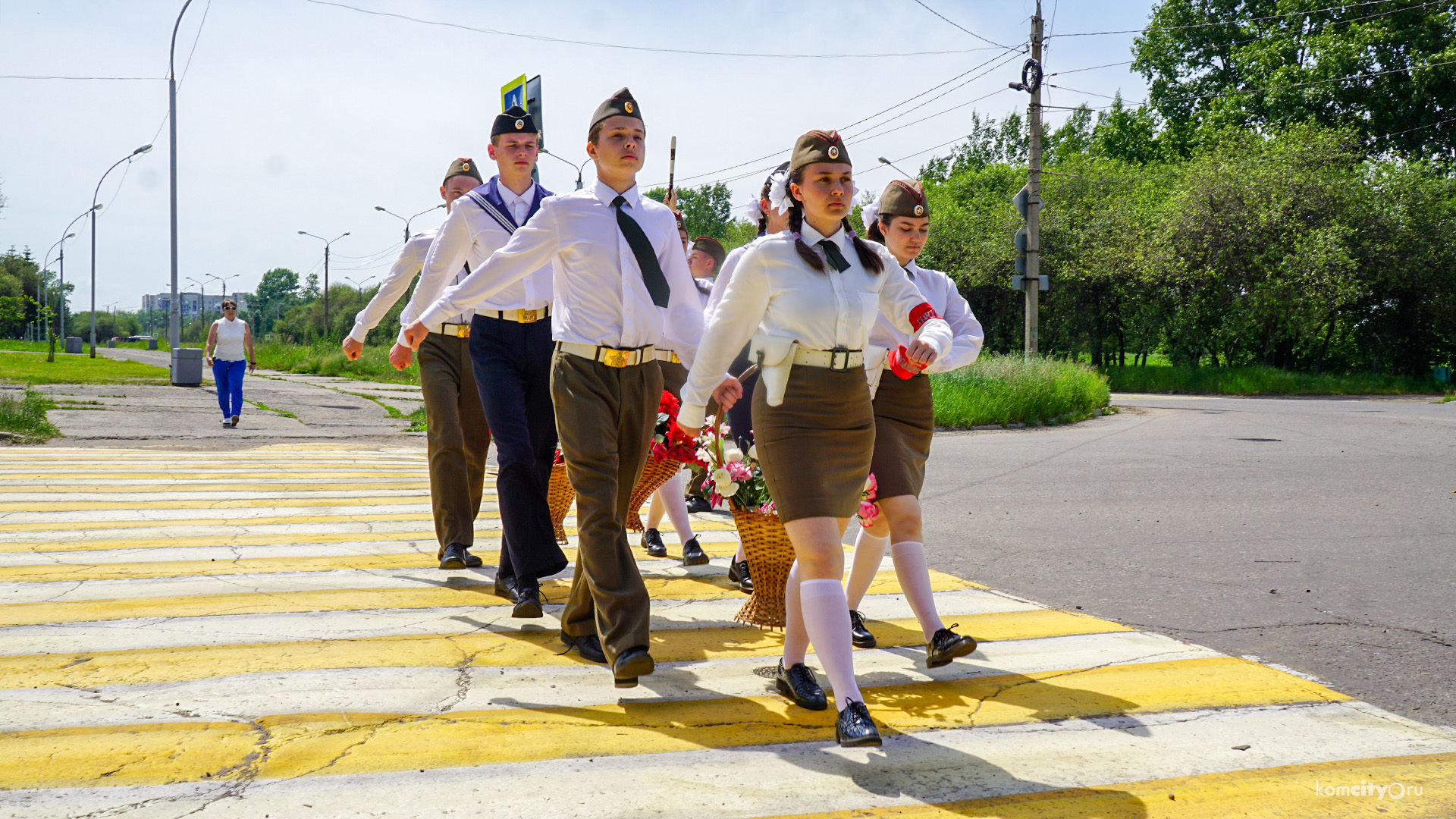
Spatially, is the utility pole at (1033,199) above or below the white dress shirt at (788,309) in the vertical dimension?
above

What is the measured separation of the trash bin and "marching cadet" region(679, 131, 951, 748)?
2623cm

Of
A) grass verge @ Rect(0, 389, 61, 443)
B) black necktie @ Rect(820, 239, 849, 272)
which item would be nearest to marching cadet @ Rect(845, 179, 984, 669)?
black necktie @ Rect(820, 239, 849, 272)

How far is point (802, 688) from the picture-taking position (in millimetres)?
3643

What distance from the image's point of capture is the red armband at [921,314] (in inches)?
147

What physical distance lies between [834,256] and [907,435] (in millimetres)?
1086

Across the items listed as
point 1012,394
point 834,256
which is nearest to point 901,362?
point 834,256

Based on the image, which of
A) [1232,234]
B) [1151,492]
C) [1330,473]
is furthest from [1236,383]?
[1151,492]

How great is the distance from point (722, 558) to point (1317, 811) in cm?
380

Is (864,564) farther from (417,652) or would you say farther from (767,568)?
(417,652)

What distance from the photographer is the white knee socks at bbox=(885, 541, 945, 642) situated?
4004mm

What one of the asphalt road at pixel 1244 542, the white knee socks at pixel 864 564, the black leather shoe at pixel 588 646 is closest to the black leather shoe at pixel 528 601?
the black leather shoe at pixel 588 646

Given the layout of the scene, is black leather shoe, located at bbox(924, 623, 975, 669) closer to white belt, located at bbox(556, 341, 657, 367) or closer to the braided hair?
the braided hair

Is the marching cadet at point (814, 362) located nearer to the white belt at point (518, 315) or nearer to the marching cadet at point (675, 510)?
the white belt at point (518, 315)

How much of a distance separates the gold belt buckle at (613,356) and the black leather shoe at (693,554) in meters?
2.34
